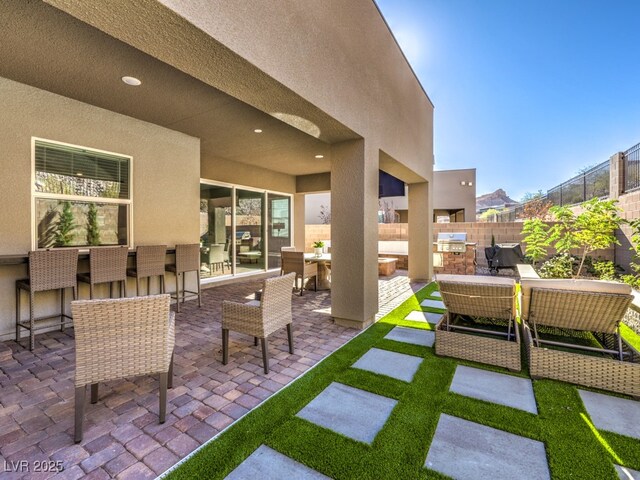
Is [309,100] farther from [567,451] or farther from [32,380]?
[32,380]

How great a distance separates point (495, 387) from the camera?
265 cm

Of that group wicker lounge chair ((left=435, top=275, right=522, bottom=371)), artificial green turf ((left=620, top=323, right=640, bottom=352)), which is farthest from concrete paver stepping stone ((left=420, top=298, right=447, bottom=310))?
artificial green turf ((left=620, top=323, right=640, bottom=352))

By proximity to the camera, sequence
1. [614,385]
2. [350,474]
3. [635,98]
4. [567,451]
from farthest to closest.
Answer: [635,98] → [614,385] → [567,451] → [350,474]

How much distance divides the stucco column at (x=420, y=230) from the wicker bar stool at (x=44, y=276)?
22.3 ft

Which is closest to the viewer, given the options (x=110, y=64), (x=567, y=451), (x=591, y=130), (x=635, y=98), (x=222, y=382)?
(x=567, y=451)

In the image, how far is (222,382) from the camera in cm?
274

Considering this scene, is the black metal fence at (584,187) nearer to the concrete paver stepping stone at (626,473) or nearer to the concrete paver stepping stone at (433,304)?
the concrete paver stepping stone at (433,304)

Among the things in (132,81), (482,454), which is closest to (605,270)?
(482,454)

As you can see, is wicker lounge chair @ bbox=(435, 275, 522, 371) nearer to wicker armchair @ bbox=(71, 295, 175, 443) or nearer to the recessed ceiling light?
wicker armchair @ bbox=(71, 295, 175, 443)

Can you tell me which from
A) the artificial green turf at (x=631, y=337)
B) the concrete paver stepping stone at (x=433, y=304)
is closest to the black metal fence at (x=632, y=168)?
the artificial green turf at (x=631, y=337)

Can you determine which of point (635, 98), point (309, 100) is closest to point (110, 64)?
point (309, 100)

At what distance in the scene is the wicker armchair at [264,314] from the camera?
9.48 ft

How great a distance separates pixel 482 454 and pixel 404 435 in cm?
47

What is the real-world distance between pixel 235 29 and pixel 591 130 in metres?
22.7
